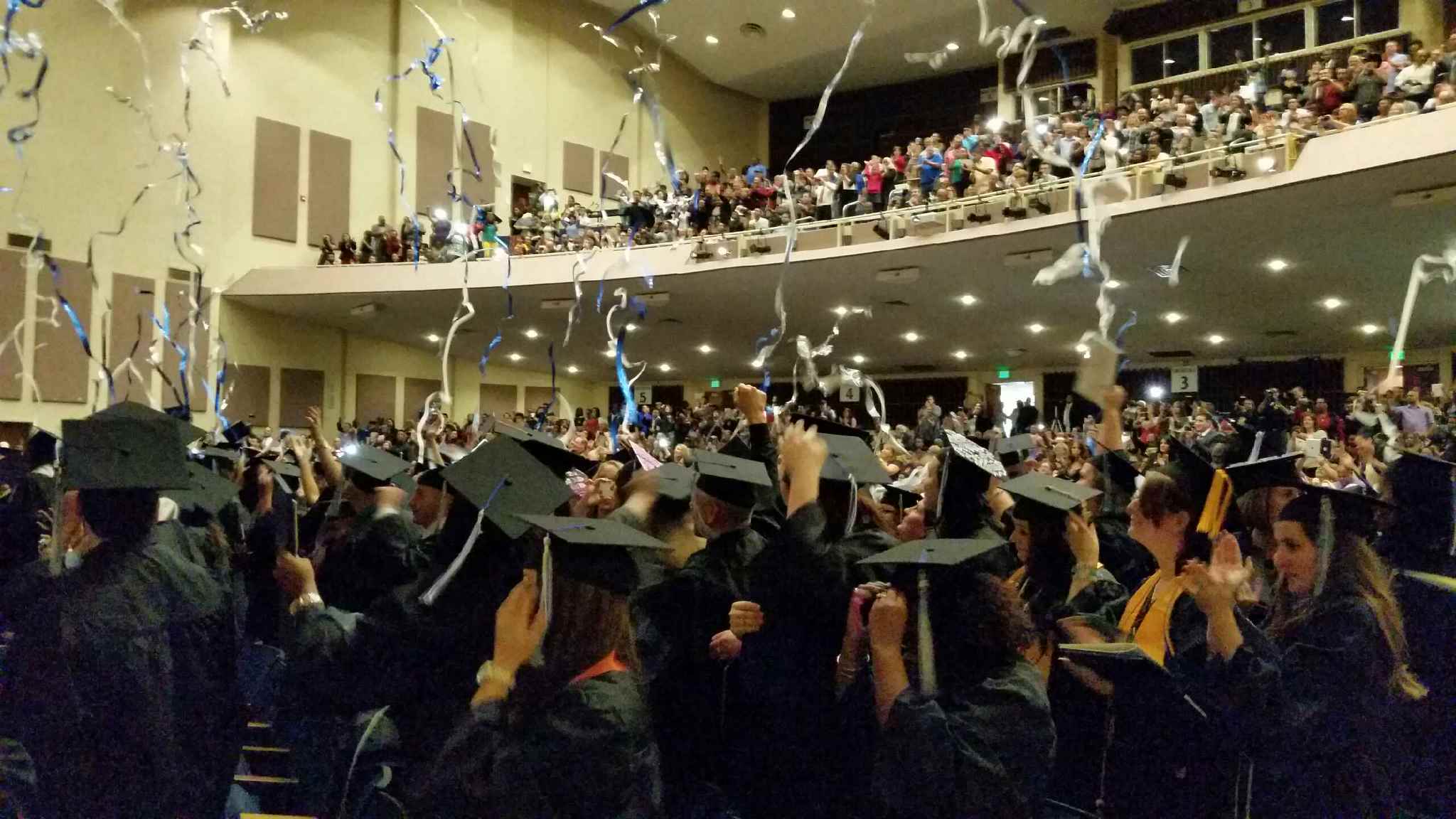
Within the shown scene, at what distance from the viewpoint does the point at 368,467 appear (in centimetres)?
333

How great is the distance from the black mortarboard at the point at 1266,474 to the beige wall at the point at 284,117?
12.4m

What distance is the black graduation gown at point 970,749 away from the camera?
A: 1.56m

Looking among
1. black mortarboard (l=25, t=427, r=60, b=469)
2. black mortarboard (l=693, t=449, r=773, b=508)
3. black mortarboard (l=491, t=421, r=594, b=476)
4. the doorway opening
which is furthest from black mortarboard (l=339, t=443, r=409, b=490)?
the doorway opening

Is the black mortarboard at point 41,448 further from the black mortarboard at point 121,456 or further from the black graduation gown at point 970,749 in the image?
the black graduation gown at point 970,749

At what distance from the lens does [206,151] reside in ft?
54.3

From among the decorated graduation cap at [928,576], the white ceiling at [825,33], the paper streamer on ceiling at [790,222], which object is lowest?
the decorated graduation cap at [928,576]

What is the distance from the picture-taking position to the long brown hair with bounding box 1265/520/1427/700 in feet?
6.22

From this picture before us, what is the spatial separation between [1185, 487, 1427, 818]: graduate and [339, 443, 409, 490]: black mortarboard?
2658 mm

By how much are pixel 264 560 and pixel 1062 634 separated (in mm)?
2814

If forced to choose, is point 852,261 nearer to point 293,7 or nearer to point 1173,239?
point 1173,239

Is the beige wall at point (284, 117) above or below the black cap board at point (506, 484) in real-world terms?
above

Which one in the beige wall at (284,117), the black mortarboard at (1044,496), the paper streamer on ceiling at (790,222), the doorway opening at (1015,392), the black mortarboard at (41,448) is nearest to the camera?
the black mortarboard at (1044,496)

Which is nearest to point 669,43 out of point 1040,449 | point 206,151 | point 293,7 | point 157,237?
point 293,7

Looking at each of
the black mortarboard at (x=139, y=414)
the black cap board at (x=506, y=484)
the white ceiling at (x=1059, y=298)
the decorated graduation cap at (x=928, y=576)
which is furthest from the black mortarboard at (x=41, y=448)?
the white ceiling at (x=1059, y=298)
